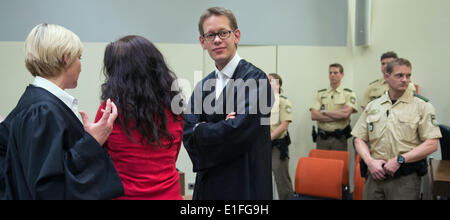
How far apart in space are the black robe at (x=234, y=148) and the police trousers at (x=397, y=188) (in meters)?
1.38

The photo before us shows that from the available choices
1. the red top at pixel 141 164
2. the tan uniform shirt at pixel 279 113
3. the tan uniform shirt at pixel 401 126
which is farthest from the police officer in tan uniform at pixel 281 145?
the red top at pixel 141 164

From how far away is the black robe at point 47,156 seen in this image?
4.20ft

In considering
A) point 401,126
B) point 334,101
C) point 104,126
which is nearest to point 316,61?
point 334,101

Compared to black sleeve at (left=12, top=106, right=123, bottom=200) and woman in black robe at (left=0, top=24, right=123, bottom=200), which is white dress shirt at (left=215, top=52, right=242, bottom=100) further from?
A: black sleeve at (left=12, top=106, right=123, bottom=200)

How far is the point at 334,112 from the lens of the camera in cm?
542

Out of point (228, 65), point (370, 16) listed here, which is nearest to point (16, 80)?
point (228, 65)

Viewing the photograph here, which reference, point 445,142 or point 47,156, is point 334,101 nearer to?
point 445,142

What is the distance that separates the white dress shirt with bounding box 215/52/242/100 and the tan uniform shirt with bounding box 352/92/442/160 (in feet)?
5.19

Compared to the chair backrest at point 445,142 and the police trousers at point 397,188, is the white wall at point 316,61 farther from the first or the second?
the police trousers at point 397,188

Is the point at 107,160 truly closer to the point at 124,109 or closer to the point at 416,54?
the point at 124,109

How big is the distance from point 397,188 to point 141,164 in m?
2.20

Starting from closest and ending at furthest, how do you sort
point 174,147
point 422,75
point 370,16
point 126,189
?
point 126,189
point 174,147
point 422,75
point 370,16
